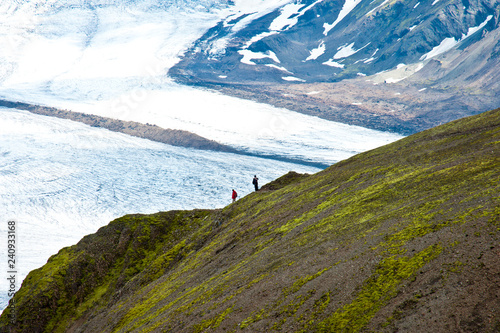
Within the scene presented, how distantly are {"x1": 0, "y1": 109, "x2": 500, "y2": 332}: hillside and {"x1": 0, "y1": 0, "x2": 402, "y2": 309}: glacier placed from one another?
21885mm

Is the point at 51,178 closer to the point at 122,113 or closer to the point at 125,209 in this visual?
the point at 125,209

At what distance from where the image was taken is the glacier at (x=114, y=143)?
6906cm

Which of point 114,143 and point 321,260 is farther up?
point 114,143

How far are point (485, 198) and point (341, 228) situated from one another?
22.2 feet

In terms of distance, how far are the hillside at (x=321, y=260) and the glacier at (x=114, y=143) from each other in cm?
2189

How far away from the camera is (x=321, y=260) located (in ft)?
54.0

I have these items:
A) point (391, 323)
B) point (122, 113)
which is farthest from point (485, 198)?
point (122, 113)

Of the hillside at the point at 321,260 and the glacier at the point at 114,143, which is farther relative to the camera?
the glacier at the point at 114,143

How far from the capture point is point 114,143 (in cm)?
10350

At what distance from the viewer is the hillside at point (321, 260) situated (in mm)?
12047

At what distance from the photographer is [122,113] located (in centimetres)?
13375

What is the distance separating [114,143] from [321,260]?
9729 cm

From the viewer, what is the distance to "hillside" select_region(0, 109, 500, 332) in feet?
39.5

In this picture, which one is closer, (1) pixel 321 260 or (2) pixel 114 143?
(1) pixel 321 260
